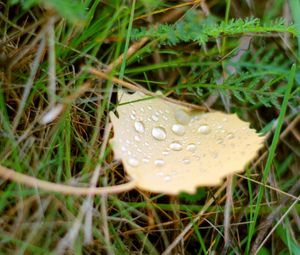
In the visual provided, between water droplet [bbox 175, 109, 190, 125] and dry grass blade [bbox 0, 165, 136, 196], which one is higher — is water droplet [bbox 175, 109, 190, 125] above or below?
below

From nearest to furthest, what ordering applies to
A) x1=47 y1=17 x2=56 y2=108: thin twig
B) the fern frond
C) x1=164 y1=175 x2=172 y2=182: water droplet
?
x1=164 y1=175 x2=172 y2=182: water droplet → x1=47 y1=17 x2=56 y2=108: thin twig → the fern frond

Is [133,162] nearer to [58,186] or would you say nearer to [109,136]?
[58,186]

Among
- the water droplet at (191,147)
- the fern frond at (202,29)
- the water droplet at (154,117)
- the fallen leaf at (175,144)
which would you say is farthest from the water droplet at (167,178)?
the fern frond at (202,29)

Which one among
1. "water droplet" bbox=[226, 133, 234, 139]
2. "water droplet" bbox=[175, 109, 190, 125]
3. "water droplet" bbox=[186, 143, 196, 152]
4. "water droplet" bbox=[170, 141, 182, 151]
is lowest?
"water droplet" bbox=[226, 133, 234, 139]

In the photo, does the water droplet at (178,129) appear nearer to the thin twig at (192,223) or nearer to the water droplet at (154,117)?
the water droplet at (154,117)

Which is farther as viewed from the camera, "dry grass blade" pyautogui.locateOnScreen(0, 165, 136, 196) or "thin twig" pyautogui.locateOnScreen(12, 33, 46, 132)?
"thin twig" pyautogui.locateOnScreen(12, 33, 46, 132)

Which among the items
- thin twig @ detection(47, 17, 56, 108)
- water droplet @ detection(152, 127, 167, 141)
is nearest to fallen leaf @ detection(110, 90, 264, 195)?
water droplet @ detection(152, 127, 167, 141)

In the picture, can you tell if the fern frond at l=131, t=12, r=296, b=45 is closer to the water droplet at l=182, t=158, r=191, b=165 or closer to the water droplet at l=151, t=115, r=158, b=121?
the water droplet at l=151, t=115, r=158, b=121
